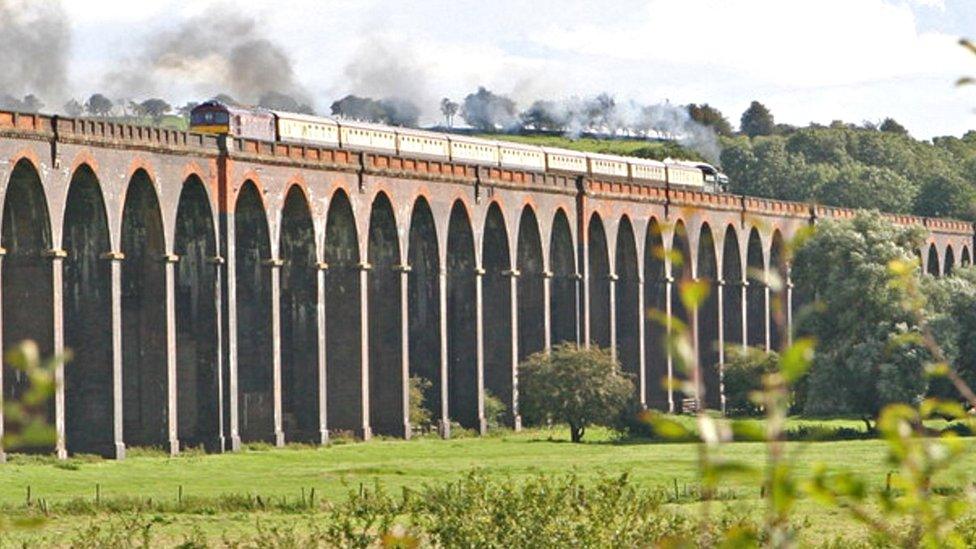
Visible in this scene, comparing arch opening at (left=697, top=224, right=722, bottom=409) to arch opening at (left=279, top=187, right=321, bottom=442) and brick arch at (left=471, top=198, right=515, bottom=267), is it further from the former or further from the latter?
arch opening at (left=279, top=187, right=321, bottom=442)

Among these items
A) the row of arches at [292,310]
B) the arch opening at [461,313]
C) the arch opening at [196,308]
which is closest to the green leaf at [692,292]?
the row of arches at [292,310]

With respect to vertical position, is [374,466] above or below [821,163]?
below

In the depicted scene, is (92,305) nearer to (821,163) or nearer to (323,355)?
(323,355)

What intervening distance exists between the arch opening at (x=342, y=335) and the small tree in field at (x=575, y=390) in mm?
7643

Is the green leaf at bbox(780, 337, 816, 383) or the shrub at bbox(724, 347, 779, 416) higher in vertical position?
the green leaf at bbox(780, 337, 816, 383)

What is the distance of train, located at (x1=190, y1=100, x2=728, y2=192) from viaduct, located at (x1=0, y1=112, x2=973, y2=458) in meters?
2.94

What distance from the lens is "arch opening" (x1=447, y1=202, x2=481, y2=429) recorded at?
246 ft

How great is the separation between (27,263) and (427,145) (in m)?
29.6

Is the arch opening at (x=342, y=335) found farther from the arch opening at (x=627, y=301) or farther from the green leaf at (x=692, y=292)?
the green leaf at (x=692, y=292)

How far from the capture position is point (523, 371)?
74.8 m

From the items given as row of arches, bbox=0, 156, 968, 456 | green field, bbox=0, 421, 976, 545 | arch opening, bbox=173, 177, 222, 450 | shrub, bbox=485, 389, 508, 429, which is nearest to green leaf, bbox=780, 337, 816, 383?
green field, bbox=0, 421, 976, 545

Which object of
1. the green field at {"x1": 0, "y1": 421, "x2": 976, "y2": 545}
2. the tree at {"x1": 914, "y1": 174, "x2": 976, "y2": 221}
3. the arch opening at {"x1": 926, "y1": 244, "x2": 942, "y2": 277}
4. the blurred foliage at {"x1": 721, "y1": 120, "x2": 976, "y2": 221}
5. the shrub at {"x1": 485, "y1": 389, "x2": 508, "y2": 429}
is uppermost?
the blurred foliage at {"x1": 721, "y1": 120, "x2": 976, "y2": 221}

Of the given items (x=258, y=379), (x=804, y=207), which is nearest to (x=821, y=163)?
(x=804, y=207)

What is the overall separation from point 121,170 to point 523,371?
22.0 metres
